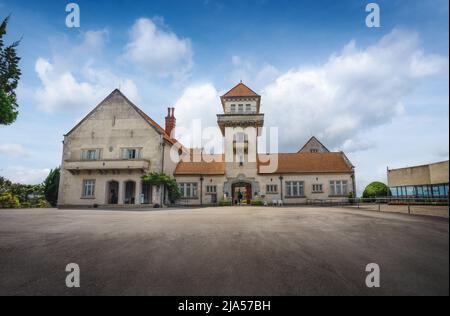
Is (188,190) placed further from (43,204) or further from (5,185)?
(5,185)

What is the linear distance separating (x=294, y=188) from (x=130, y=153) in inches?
800

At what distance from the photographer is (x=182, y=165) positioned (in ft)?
105

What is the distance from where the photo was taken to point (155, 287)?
9.73 ft

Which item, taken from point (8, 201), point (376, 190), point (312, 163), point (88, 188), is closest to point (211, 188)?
point (312, 163)

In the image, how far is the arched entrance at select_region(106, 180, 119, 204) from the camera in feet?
89.9

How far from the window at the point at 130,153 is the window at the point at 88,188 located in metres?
4.86

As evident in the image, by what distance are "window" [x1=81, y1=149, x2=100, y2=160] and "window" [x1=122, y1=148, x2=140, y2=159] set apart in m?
3.22

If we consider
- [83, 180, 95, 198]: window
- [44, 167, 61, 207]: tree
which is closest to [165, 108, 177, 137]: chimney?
[83, 180, 95, 198]: window

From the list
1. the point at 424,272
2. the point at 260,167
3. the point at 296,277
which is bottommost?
the point at 296,277

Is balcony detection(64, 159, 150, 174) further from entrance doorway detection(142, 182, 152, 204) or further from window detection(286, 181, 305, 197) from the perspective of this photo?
window detection(286, 181, 305, 197)
